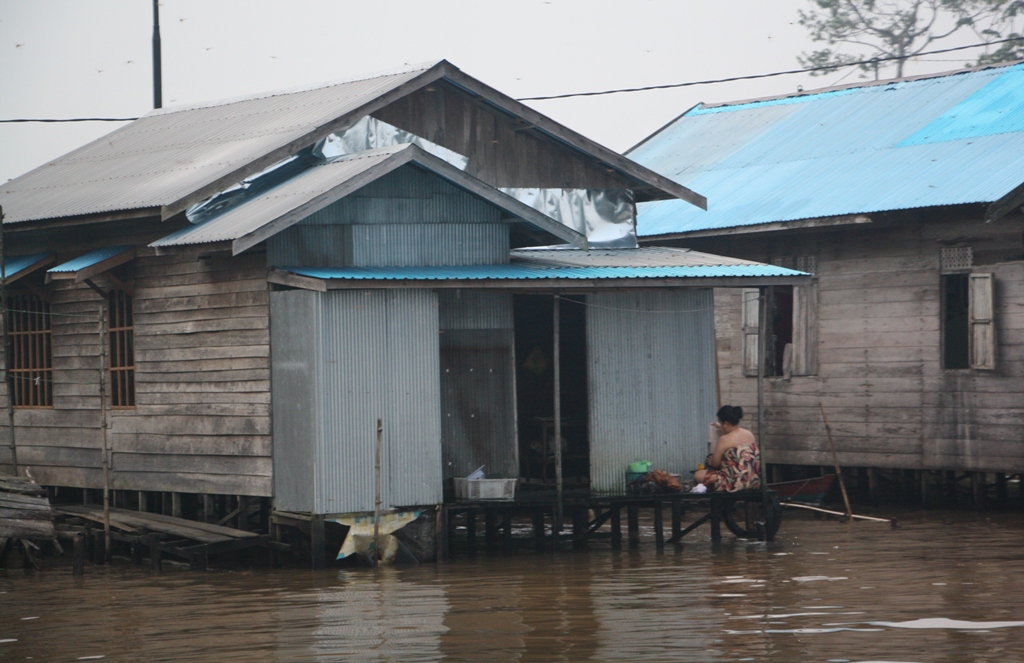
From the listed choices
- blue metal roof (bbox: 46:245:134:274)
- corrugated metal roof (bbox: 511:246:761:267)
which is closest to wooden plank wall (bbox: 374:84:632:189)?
corrugated metal roof (bbox: 511:246:761:267)

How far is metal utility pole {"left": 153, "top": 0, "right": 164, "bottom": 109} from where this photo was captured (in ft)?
96.0

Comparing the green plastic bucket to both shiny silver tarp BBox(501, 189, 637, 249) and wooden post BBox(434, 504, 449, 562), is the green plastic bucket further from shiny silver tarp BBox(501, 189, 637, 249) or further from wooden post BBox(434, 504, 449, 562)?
shiny silver tarp BBox(501, 189, 637, 249)

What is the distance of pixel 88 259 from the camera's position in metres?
16.9

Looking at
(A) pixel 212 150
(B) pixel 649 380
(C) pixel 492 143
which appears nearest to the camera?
(B) pixel 649 380

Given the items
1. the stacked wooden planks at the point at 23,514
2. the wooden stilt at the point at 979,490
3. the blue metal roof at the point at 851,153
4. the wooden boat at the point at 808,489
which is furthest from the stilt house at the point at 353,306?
the wooden stilt at the point at 979,490

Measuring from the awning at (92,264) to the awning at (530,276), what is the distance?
262cm

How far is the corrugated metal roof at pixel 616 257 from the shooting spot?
664 inches

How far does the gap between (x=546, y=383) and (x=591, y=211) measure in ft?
8.14

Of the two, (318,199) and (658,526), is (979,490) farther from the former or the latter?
(318,199)

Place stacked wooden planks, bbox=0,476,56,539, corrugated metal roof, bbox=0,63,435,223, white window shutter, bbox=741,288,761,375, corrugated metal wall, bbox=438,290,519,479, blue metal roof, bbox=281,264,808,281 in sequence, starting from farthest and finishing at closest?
white window shutter, bbox=741,288,761,375 → corrugated metal roof, bbox=0,63,435,223 → corrugated metal wall, bbox=438,290,519,479 → stacked wooden planks, bbox=0,476,56,539 → blue metal roof, bbox=281,264,808,281

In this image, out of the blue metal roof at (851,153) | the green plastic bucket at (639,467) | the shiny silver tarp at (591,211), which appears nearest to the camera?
the green plastic bucket at (639,467)

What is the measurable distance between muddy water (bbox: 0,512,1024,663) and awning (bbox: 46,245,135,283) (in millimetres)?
3066

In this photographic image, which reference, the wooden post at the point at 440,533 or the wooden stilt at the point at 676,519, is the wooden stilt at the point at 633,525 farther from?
the wooden post at the point at 440,533

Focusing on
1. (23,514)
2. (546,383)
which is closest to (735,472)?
(546,383)
